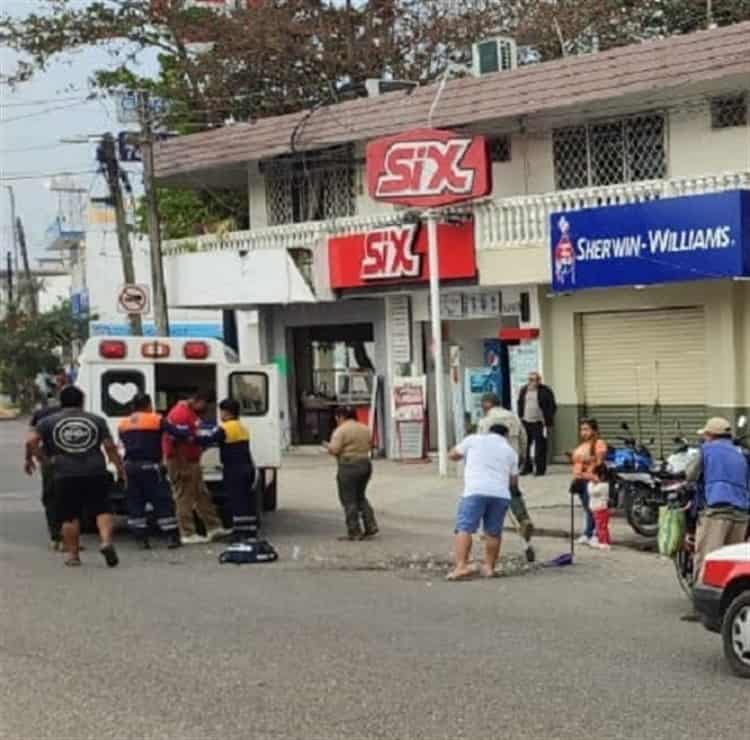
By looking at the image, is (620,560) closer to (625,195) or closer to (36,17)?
(625,195)

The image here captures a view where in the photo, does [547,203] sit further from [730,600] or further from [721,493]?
[730,600]

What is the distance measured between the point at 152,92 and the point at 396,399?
1357 cm

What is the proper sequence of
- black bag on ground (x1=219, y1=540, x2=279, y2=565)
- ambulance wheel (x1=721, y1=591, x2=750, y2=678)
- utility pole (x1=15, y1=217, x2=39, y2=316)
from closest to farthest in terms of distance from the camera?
ambulance wheel (x1=721, y1=591, x2=750, y2=678) < black bag on ground (x1=219, y1=540, x2=279, y2=565) < utility pole (x1=15, y1=217, x2=39, y2=316)

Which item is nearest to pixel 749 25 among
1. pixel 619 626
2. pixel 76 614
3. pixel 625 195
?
pixel 625 195

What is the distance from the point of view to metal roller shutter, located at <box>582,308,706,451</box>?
2097cm

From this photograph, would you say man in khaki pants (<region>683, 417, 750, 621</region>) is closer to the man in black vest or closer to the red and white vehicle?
the red and white vehicle

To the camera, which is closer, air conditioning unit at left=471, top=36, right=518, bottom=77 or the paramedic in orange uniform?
the paramedic in orange uniform

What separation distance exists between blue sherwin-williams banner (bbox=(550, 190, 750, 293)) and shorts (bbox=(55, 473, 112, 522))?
9.61 meters

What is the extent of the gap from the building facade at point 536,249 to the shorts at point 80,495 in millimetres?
9621

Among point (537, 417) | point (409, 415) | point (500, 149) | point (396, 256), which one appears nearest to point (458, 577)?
point (537, 417)

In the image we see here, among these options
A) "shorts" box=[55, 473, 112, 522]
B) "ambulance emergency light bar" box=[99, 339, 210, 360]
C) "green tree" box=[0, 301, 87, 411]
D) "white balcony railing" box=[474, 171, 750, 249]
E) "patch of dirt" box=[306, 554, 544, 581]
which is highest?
"white balcony railing" box=[474, 171, 750, 249]

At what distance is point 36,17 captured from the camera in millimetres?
34125

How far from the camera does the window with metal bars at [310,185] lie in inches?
1056

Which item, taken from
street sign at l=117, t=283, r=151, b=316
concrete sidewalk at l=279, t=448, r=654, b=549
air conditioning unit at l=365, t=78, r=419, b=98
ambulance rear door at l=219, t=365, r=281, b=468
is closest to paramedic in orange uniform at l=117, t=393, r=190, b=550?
ambulance rear door at l=219, t=365, r=281, b=468
